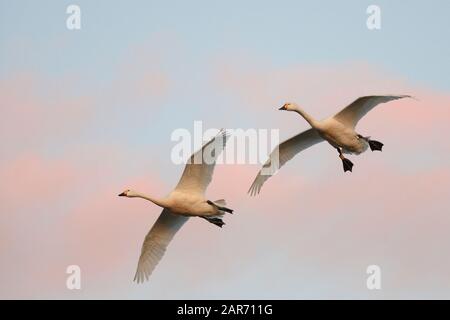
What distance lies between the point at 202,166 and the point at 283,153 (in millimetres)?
3533

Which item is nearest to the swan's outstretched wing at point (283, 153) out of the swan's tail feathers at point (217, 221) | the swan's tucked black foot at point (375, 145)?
the swan's tucked black foot at point (375, 145)

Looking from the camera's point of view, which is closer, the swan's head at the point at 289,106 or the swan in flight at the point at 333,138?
the swan in flight at the point at 333,138

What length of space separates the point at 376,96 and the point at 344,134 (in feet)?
4.57

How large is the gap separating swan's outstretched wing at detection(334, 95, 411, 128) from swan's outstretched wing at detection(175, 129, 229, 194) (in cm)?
328

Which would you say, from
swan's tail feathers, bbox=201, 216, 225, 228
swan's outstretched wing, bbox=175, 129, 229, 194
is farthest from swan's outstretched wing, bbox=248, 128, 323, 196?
swan's outstretched wing, bbox=175, 129, 229, 194

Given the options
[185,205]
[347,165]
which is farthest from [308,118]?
[185,205]

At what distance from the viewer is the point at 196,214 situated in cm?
3062

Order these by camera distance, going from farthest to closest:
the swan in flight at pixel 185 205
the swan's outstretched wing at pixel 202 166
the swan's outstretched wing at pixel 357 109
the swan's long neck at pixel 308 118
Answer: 1. the swan's long neck at pixel 308 118
2. the swan's outstretched wing at pixel 357 109
3. the swan in flight at pixel 185 205
4. the swan's outstretched wing at pixel 202 166

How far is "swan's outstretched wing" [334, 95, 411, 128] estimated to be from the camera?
3073 centimetres

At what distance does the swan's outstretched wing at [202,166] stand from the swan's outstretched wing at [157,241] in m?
1.51

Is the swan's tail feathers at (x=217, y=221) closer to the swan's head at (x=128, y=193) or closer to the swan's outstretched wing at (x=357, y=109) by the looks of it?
the swan's head at (x=128, y=193)

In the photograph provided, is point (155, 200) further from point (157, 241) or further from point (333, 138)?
point (333, 138)

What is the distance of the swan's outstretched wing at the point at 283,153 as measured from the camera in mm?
32688
